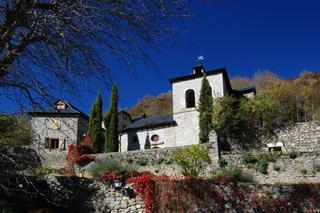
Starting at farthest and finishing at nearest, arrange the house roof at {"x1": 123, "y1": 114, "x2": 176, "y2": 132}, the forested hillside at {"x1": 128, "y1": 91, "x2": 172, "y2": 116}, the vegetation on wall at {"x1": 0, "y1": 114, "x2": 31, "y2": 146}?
the forested hillside at {"x1": 128, "y1": 91, "x2": 172, "y2": 116} < the house roof at {"x1": 123, "y1": 114, "x2": 176, "y2": 132} < the vegetation on wall at {"x1": 0, "y1": 114, "x2": 31, "y2": 146}

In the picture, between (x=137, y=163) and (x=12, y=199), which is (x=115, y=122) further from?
(x=12, y=199)

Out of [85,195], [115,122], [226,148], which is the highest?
[115,122]

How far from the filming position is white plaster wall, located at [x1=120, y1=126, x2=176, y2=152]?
82.8 ft

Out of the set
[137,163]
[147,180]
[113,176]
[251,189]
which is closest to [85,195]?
[113,176]

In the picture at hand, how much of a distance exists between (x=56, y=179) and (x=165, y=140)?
1431 cm

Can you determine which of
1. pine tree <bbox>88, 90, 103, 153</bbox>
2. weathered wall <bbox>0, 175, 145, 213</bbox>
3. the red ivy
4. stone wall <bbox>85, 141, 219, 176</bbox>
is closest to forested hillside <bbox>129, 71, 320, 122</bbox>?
stone wall <bbox>85, 141, 219, 176</bbox>

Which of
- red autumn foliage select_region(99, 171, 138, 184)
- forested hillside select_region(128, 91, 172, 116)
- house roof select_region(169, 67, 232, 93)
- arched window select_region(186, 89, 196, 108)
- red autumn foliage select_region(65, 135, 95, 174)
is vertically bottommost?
red autumn foliage select_region(99, 171, 138, 184)

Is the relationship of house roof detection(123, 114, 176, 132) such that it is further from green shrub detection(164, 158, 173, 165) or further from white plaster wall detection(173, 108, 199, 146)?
green shrub detection(164, 158, 173, 165)

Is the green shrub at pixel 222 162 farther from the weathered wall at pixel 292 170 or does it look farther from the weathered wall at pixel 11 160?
the weathered wall at pixel 11 160

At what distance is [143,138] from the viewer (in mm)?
26219

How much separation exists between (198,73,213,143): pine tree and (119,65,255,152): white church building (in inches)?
60.5

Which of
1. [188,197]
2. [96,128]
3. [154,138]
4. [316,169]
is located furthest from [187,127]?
[188,197]

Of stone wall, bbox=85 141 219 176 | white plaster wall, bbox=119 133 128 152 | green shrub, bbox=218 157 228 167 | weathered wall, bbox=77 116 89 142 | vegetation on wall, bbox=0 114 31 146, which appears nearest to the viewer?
vegetation on wall, bbox=0 114 31 146

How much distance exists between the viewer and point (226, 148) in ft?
64.0
